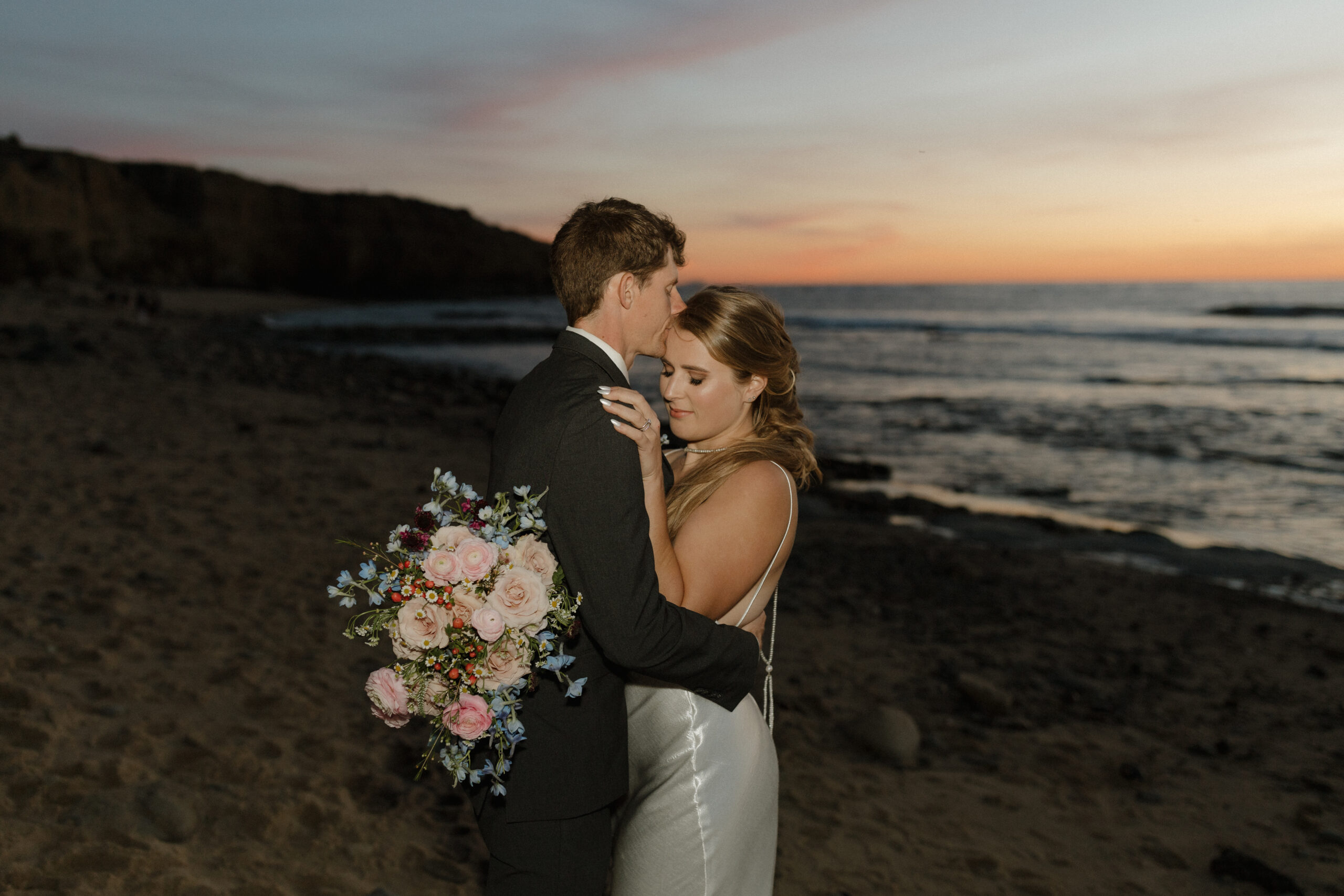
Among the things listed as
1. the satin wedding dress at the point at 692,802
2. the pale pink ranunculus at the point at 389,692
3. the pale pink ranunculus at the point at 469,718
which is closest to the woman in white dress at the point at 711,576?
the satin wedding dress at the point at 692,802

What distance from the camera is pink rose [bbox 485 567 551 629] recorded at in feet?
6.65

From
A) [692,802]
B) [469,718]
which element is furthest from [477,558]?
[692,802]

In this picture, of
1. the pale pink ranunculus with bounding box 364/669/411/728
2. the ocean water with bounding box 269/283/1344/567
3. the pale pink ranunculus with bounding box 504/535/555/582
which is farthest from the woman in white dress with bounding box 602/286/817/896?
the ocean water with bounding box 269/283/1344/567

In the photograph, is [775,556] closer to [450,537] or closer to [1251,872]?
[450,537]

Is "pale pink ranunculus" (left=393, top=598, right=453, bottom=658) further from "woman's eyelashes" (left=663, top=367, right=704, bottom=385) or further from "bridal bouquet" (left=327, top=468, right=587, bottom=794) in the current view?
"woman's eyelashes" (left=663, top=367, right=704, bottom=385)

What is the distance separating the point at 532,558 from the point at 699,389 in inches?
39.0

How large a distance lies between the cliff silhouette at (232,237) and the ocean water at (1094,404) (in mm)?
21988

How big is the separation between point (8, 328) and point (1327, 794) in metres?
24.2

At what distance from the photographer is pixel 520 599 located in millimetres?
2031

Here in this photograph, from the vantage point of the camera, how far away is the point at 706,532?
2.57 m

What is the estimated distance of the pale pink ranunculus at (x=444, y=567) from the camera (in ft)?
6.77

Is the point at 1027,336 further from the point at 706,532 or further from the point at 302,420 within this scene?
the point at 706,532

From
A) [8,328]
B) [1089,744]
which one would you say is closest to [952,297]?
[8,328]

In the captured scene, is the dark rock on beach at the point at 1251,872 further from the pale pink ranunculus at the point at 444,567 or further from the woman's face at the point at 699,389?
the pale pink ranunculus at the point at 444,567
